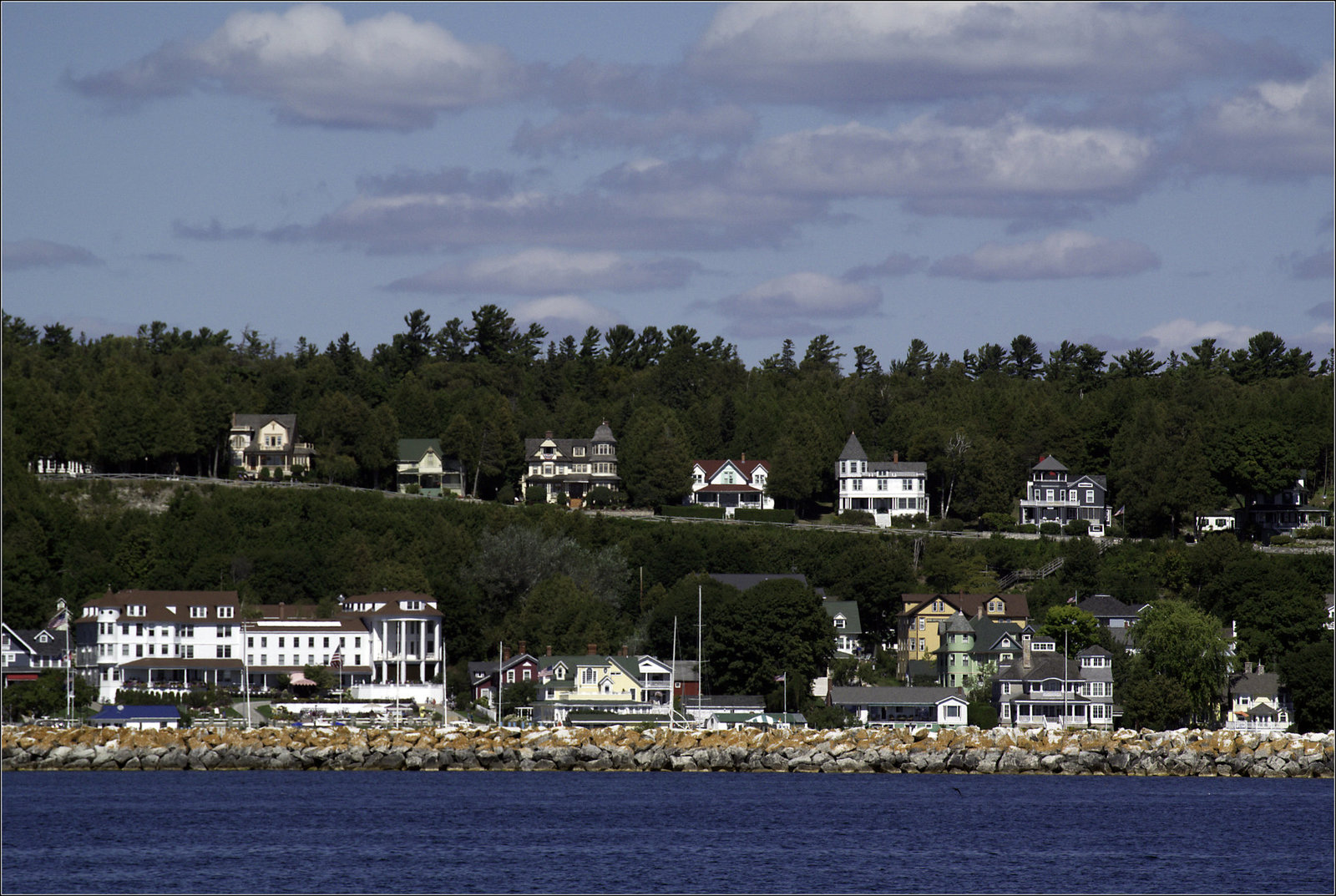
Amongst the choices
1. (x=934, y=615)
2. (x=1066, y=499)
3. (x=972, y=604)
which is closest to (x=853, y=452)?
(x=1066, y=499)

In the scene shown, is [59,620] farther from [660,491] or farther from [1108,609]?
[1108,609]

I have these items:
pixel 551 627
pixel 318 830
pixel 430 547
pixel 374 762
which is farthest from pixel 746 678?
pixel 318 830

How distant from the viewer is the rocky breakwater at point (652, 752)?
60.2 meters

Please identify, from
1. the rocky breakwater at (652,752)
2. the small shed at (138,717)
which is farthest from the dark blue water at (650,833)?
the small shed at (138,717)

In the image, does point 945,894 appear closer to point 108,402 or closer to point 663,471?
point 663,471

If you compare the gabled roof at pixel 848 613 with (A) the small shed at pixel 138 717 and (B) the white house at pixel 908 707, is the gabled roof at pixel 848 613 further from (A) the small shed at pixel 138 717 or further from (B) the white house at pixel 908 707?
(A) the small shed at pixel 138 717

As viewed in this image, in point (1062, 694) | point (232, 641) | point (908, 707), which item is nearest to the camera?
point (908, 707)

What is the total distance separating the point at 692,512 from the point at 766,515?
13.5 ft

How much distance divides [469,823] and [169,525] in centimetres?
4815

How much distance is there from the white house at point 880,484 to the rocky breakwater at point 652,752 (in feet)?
126

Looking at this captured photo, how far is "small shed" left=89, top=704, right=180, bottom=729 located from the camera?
216 ft

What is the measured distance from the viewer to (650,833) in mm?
43375

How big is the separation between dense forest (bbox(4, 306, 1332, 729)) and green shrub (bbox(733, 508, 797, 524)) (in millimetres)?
2415

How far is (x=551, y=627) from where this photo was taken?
249ft
